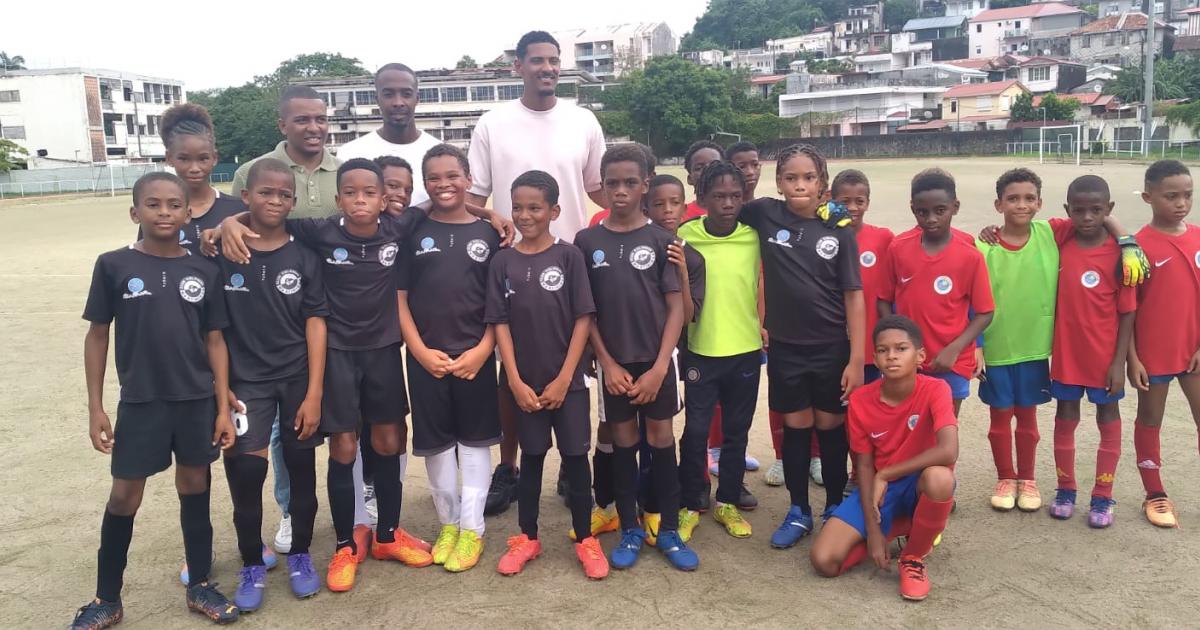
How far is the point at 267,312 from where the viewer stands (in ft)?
11.9

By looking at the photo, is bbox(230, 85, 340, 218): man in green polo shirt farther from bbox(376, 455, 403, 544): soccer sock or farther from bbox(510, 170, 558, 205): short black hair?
bbox(376, 455, 403, 544): soccer sock

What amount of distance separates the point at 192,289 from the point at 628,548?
7.52ft

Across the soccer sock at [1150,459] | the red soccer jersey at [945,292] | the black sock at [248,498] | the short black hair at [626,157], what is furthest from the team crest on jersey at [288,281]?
the soccer sock at [1150,459]

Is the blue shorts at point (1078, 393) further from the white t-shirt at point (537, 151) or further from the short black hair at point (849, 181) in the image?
the white t-shirt at point (537, 151)

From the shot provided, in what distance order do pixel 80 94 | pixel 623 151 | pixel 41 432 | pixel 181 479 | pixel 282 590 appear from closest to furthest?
pixel 181 479
pixel 282 590
pixel 623 151
pixel 41 432
pixel 80 94

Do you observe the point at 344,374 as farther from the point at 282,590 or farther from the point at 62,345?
the point at 62,345

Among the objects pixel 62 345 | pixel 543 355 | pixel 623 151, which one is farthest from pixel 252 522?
pixel 62 345

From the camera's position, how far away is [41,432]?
19.7ft

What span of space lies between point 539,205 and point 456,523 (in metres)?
1.68

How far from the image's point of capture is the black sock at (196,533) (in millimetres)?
3541

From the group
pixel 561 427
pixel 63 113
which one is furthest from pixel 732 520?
pixel 63 113

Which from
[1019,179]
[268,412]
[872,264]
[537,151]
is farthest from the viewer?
[537,151]

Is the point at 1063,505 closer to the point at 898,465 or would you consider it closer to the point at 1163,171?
the point at 898,465

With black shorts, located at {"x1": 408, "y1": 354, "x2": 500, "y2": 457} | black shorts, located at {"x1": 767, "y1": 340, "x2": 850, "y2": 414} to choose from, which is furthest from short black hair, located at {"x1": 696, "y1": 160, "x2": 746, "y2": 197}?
black shorts, located at {"x1": 408, "y1": 354, "x2": 500, "y2": 457}
